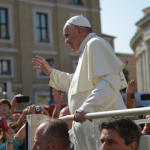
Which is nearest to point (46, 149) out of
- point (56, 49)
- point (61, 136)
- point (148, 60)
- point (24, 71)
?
point (61, 136)

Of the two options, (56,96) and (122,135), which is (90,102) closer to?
(122,135)

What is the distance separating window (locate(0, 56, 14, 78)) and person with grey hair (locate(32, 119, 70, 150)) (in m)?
28.6

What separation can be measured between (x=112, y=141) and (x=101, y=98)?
81 cm

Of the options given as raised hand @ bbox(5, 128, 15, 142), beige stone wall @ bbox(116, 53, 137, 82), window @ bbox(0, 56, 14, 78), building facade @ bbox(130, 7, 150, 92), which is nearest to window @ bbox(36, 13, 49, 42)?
window @ bbox(0, 56, 14, 78)

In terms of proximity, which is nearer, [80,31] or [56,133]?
[56,133]

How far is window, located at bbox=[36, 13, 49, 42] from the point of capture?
34.2 m

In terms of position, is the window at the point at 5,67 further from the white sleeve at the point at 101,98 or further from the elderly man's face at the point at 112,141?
the elderly man's face at the point at 112,141

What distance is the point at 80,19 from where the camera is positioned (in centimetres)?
412

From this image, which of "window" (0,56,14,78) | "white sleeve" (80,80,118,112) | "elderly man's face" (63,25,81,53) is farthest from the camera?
"window" (0,56,14,78)

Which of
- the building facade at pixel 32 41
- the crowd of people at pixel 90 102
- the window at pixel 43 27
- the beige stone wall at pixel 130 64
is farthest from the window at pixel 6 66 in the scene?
the beige stone wall at pixel 130 64

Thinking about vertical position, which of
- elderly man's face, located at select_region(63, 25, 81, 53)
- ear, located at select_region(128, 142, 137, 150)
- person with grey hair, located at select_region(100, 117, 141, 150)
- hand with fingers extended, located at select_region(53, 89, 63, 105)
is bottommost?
ear, located at select_region(128, 142, 137, 150)

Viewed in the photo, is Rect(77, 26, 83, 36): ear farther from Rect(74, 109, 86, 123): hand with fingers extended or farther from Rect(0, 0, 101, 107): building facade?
Rect(0, 0, 101, 107): building facade

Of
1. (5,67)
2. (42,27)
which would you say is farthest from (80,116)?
(42,27)

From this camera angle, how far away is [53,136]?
131 inches
